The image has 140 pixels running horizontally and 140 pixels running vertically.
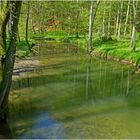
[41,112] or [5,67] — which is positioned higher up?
[5,67]

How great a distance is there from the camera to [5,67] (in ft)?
49.4

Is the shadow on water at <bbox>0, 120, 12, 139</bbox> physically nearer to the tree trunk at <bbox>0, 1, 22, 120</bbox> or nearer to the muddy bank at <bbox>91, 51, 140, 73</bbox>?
the tree trunk at <bbox>0, 1, 22, 120</bbox>

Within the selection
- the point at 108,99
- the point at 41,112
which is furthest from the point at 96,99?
the point at 41,112

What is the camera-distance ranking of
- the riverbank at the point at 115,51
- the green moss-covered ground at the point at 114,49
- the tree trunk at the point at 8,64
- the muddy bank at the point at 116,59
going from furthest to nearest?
the green moss-covered ground at the point at 114,49, the riverbank at the point at 115,51, the muddy bank at the point at 116,59, the tree trunk at the point at 8,64

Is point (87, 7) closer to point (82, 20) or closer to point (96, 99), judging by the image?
point (82, 20)

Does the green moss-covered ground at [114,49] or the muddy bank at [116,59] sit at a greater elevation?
the green moss-covered ground at [114,49]

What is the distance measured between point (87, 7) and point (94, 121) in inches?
2306

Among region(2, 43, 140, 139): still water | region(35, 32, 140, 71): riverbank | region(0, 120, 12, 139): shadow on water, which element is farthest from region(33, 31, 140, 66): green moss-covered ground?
region(0, 120, 12, 139): shadow on water

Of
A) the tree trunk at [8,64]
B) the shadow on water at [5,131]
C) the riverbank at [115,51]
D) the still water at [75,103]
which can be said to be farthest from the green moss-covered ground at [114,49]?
the shadow on water at [5,131]

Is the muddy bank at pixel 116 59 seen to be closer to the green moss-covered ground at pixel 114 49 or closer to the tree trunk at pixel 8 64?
the green moss-covered ground at pixel 114 49

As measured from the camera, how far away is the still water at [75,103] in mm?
15156

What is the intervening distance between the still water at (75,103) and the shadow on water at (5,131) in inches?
6.2

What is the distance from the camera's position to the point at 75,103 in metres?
19.5

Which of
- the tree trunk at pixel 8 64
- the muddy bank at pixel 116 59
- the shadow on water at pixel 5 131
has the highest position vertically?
the tree trunk at pixel 8 64
